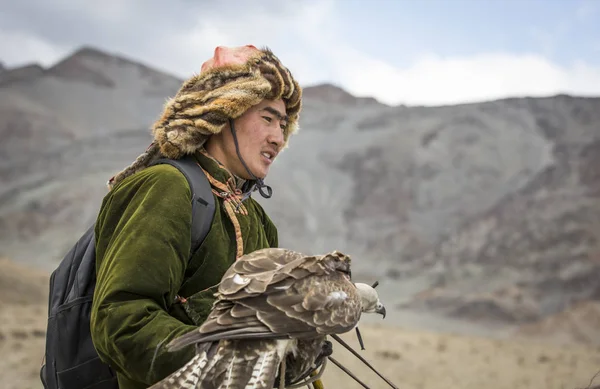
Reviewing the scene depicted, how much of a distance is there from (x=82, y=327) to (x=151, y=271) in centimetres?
39

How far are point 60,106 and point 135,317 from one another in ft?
88.5

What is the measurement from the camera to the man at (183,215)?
131cm

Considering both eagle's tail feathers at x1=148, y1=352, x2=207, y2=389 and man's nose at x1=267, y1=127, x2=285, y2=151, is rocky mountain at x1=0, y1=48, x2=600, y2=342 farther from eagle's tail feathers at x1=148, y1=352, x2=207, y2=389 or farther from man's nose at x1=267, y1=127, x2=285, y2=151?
eagle's tail feathers at x1=148, y1=352, x2=207, y2=389

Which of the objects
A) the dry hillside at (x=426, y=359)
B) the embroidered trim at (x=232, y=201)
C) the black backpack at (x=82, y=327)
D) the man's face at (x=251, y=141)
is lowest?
the dry hillside at (x=426, y=359)

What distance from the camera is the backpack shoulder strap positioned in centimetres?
155

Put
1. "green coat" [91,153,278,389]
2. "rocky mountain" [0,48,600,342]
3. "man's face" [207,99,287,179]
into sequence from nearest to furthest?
1. "green coat" [91,153,278,389]
2. "man's face" [207,99,287,179]
3. "rocky mountain" [0,48,600,342]

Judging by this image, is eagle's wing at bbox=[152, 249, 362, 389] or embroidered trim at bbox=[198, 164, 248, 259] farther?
embroidered trim at bbox=[198, 164, 248, 259]

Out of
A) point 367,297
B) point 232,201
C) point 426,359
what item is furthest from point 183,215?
point 426,359

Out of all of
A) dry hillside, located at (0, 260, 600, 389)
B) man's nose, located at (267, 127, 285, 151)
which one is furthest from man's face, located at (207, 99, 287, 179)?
dry hillside, located at (0, 260, 600, 389)

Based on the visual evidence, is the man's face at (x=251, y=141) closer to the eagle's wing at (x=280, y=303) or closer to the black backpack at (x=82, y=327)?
the black backpack at (x=82, y=327)

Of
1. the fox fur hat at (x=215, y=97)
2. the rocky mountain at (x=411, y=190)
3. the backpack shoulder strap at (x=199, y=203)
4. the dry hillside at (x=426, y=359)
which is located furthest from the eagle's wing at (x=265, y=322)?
the rocky mountain at (x=411, y=190)

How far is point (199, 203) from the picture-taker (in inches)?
61.6

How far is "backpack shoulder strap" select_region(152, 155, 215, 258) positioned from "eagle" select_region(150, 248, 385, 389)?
24 cm

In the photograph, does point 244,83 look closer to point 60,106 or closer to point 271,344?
point 271,344
